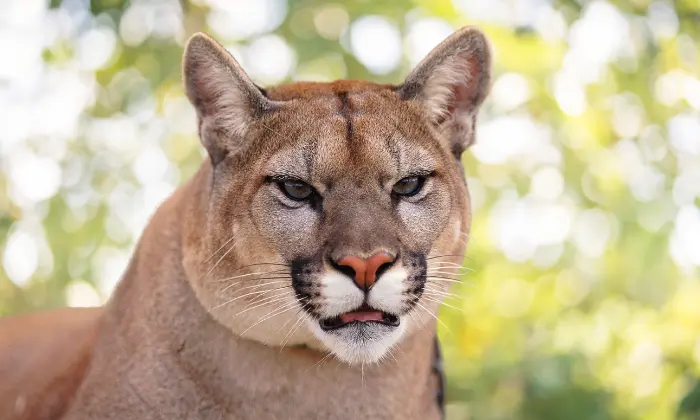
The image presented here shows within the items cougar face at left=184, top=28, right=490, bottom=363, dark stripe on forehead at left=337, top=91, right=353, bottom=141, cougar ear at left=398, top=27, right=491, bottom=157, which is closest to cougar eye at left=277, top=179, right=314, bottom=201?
cougar face at left=184, top=28, right=490, bottom=363

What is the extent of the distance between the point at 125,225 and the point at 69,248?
36 cm

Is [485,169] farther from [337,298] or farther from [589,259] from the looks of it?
[337,298]

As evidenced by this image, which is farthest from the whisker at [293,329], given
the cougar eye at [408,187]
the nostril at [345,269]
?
the cougar eye at [408,187]

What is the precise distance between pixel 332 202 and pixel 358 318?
316 millimetres

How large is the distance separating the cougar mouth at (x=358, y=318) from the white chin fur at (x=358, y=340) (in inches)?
0.5

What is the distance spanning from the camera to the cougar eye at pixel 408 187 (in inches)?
98.1

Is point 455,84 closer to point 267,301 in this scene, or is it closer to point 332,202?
point 332,202

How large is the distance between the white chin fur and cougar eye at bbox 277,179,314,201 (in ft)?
1.12

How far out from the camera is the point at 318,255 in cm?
234

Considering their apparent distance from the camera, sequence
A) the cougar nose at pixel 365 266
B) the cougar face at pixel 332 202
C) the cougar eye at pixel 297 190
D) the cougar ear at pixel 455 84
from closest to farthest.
A: the cougar nose at pixel 365 266 < the cougar face at pixel 332 202 < the cougar eye at pixel 297 190 < the cougar ear at pixel 455 84

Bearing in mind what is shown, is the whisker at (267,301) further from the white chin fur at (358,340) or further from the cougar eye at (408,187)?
the cougar eye at (408,187)

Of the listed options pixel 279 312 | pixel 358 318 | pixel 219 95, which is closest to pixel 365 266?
pixel 358 318

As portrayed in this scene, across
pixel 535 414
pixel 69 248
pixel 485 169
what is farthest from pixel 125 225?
pixel 535 414

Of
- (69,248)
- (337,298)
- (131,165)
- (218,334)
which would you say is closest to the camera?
(337,298)
